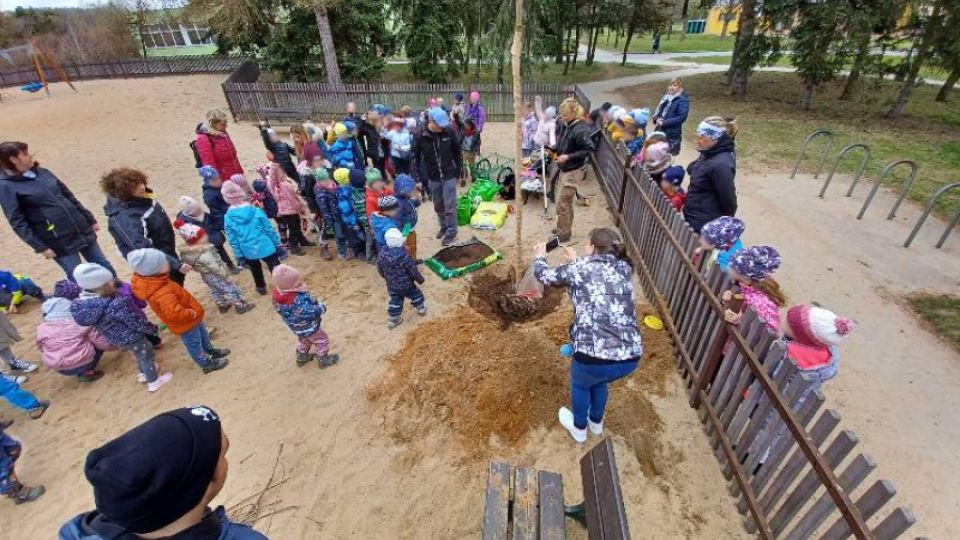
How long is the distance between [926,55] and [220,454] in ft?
63.8

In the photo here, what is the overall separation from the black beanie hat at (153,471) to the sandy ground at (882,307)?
15.4 feet

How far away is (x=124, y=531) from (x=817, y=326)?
3653 millimetres

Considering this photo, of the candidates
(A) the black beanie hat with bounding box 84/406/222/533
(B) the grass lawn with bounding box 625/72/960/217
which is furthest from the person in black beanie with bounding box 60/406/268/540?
(B) the grass lawn with bounding box 625/72/960/217

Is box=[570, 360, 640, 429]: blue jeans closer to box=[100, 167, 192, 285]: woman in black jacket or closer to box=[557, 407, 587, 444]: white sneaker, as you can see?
box=[557, 407, 587, 444]: white sneaker

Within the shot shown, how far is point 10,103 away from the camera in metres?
19.7

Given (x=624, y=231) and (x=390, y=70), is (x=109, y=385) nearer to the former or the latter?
(x=624, y=231)

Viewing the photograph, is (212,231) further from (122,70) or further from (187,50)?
(187,50)

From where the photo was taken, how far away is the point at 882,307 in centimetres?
558

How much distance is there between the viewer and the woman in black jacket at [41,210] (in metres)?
4.68

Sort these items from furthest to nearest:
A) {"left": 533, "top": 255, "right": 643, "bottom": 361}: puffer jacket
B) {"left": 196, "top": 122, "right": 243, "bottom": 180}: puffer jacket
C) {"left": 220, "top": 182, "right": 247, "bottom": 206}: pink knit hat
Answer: {"left": 196, "top": 122, "right": 243, "bottom": 180}: puffer jacket, {"left": 220, "top": 182, "right": 247, "bottom": 206}: pink knit hat, {"left": 533, "top": 255, "right": 643, "bottom": 361}: puffer jacket

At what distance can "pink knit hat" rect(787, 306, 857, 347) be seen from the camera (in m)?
2.72

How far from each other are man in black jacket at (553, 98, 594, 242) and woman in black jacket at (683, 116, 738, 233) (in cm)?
196

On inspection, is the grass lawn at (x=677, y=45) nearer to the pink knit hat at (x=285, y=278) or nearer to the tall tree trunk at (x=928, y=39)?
the tall tree trunk at (x=928, y=39)

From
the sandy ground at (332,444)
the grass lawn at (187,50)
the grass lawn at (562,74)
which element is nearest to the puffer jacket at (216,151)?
the sandy ground at (332,444)
